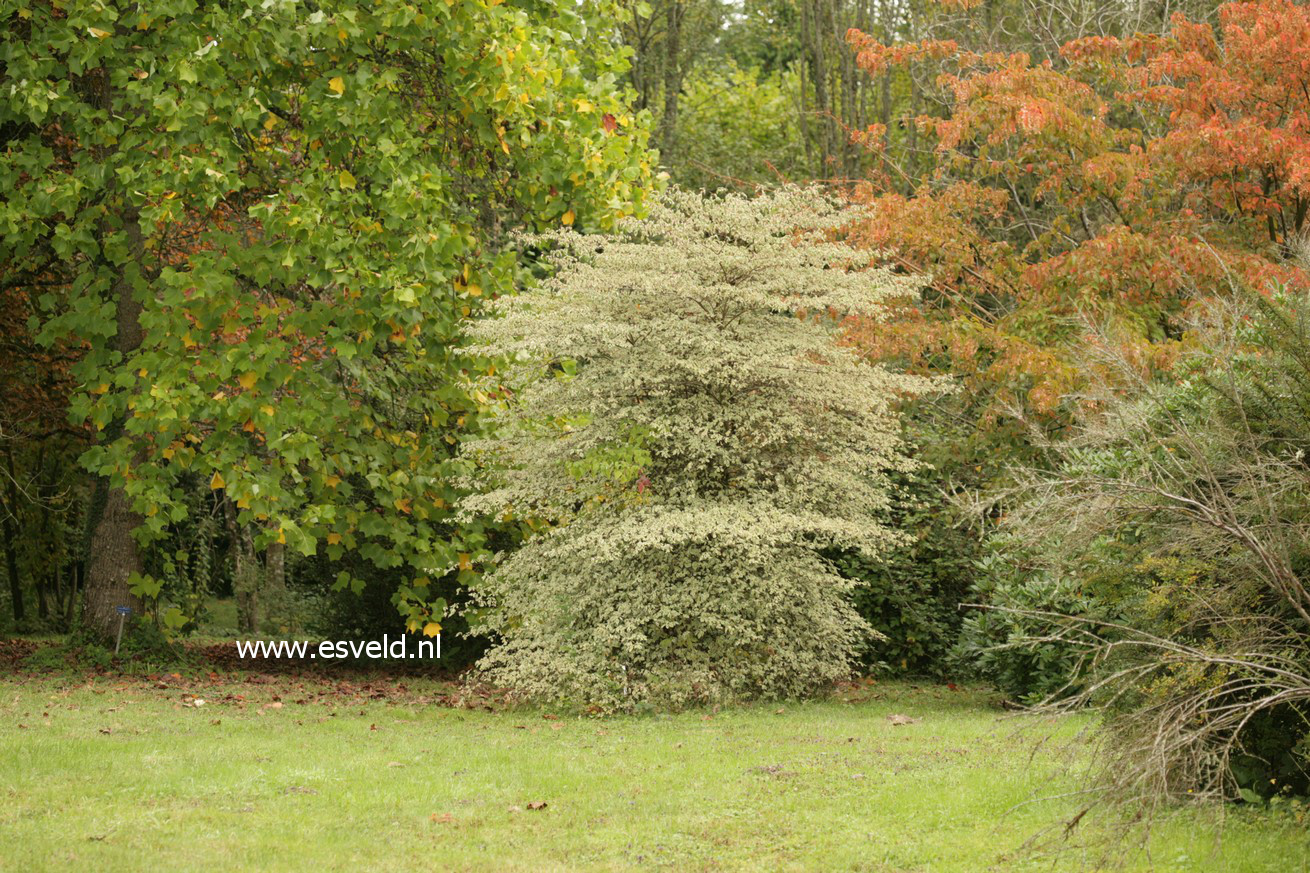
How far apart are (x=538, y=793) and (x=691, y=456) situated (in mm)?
3836

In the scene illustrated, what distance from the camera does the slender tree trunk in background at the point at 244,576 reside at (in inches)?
690

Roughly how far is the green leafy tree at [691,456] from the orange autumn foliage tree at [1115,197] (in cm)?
182

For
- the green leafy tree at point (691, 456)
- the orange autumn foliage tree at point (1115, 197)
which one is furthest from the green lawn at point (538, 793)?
the orange autumn foliage tree at point (1115, 197)

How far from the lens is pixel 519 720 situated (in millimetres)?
9945

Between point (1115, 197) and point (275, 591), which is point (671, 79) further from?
point (275, 591)

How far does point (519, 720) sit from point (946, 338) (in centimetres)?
535

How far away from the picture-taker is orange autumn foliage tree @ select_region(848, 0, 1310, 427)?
11242mm

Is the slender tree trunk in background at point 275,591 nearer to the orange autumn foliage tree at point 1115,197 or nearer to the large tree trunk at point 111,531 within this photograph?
the large tree trunk at point 111,531

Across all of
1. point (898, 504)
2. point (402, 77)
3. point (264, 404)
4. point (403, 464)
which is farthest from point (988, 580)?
point (402, 77)

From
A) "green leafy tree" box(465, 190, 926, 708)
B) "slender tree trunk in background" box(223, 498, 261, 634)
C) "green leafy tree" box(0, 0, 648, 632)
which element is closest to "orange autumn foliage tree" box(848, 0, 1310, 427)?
"green leafy tree" box(465, 190, 926, 708)

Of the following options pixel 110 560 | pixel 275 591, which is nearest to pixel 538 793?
pixel 110 560

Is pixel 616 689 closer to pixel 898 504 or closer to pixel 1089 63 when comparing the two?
pixel 898 504

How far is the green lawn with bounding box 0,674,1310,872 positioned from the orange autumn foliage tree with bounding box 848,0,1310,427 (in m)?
3.80

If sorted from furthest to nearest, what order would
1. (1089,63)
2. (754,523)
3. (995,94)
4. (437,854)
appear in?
(1089,63) < (995,94) < (754,523) < (437,854)
